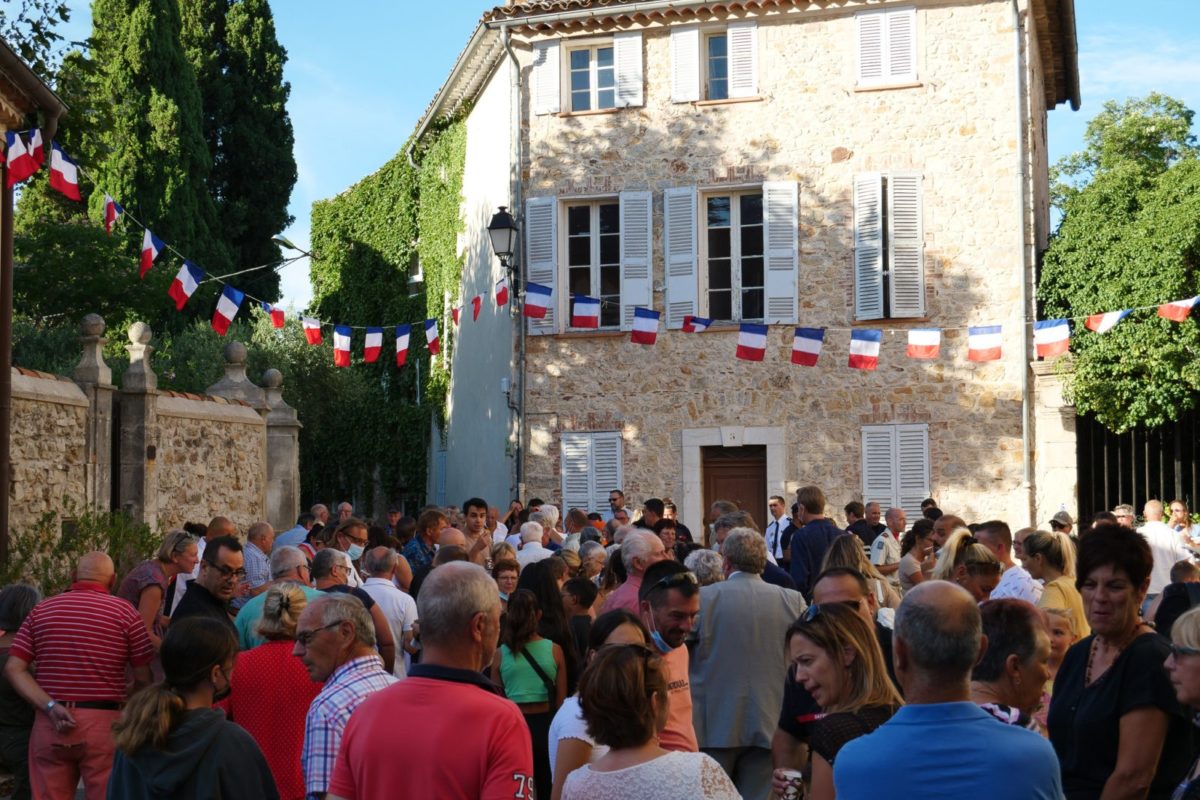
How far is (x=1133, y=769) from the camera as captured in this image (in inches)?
163

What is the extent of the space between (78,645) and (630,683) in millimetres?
3690

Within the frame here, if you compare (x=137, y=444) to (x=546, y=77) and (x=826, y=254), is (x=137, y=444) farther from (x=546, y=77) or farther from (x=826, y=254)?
(x=826, y=254)

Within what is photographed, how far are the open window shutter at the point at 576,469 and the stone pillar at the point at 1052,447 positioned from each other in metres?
6.23

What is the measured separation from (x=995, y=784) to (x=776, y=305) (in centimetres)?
1796

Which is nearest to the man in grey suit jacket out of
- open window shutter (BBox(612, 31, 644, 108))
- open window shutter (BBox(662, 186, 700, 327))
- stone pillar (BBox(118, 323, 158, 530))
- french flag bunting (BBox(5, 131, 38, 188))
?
french flag bunting (BBox(5, 131, 38, 188))

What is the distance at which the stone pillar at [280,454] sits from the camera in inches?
760

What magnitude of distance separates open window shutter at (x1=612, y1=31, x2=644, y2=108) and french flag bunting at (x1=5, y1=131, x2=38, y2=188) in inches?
405

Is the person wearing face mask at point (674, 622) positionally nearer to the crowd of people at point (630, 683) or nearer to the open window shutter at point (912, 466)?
the crowd of people at point (630, 683)

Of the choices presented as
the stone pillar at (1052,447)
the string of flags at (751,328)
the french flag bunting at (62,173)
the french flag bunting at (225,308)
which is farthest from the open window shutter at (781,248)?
the french flag bunting at (62,173)

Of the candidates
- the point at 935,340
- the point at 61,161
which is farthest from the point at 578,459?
the point at 61,161

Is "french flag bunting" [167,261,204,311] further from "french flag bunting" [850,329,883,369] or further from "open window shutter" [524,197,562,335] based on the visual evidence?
"french flag bunting" [850,329,883,369]

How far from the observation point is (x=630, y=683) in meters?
3.83

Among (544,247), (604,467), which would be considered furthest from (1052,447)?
(544,247)

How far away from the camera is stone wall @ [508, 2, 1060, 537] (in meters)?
20.1
